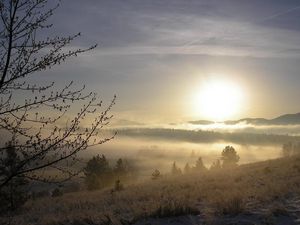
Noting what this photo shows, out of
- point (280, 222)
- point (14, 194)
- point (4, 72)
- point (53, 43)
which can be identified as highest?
point (53, 43)

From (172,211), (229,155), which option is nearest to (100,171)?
(229,155)

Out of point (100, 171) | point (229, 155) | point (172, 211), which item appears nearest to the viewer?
point (172, 211)

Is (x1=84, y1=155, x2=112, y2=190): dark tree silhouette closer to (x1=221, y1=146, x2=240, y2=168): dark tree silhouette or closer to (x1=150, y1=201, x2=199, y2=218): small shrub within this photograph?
(x1=221, y1=146, x2=240, y2=168): dark tree silhouette

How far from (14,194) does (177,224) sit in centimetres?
865

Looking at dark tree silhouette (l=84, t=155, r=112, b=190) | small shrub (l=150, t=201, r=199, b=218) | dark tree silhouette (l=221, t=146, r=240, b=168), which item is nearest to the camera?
small shrub (l=150, t=201, r=199, b=218)

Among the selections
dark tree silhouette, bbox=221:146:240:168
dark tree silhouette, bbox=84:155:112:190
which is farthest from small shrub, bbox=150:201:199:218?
dark tree silhouette, bbox=221:146:240:168

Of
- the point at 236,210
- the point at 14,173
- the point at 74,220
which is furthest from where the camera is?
the point at 74,220

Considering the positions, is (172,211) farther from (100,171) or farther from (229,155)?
(229,155)

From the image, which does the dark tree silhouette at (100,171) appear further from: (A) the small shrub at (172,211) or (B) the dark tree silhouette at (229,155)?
(A) the small shrub at (172,211)

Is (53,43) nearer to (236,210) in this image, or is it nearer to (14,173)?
(14,173)

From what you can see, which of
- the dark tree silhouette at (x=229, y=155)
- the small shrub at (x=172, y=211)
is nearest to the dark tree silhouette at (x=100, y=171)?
the dark tree silhouette at (x=229, y=155)

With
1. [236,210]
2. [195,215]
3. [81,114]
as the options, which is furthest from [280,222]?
[81,114]

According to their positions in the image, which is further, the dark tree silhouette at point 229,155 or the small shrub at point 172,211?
the dark tree silhouette at point 229,155

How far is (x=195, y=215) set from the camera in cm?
1584
